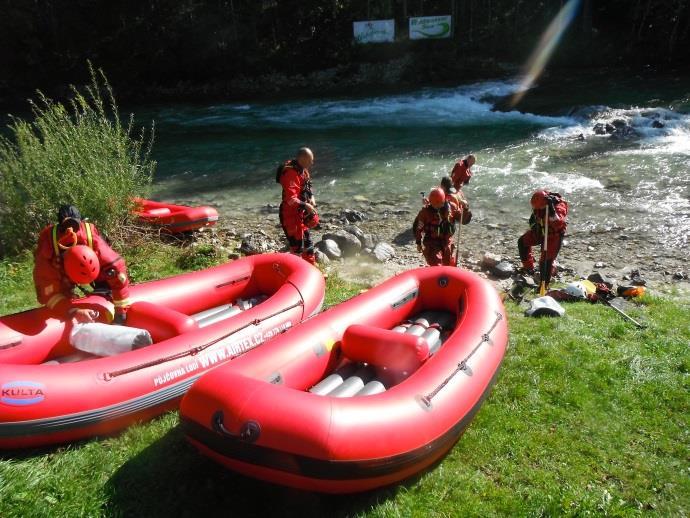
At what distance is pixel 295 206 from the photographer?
20.2 ft

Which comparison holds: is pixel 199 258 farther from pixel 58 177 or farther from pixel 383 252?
pixel 383 252

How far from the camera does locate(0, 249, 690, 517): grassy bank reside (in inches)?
116

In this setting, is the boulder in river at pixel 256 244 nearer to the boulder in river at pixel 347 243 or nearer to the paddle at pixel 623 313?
the boulder in river at pixel 347 243

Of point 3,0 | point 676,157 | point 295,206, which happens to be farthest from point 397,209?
point 3,0

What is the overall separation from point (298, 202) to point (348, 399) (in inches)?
135

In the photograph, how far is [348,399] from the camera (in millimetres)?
3023

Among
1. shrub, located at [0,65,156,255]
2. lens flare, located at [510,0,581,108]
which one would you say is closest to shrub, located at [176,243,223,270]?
shrub, located at [0,65,156,255]

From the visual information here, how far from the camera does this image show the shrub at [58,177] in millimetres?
6098

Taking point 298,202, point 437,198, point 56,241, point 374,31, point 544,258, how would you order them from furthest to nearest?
1. point 374,31
2. point 544,258
3. point 298,202
4. point 437,198
5. point 56,241

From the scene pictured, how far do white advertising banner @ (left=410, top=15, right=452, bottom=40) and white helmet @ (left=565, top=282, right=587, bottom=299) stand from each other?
20195 mm

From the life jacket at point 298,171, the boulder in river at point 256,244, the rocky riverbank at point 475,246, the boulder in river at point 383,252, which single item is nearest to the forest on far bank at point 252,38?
the rocky riverbank at point 475,246

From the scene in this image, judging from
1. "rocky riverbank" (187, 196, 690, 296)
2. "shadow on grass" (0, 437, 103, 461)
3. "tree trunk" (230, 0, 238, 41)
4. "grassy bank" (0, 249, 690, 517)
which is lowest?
"rocky riverbank" (187, 196, 690, 296)

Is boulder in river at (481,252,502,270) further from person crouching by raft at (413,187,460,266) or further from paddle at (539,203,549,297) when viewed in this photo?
person crouching by raft at (413,187,460,266)

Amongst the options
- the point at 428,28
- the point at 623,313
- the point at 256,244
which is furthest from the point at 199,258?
the point at 428,28
